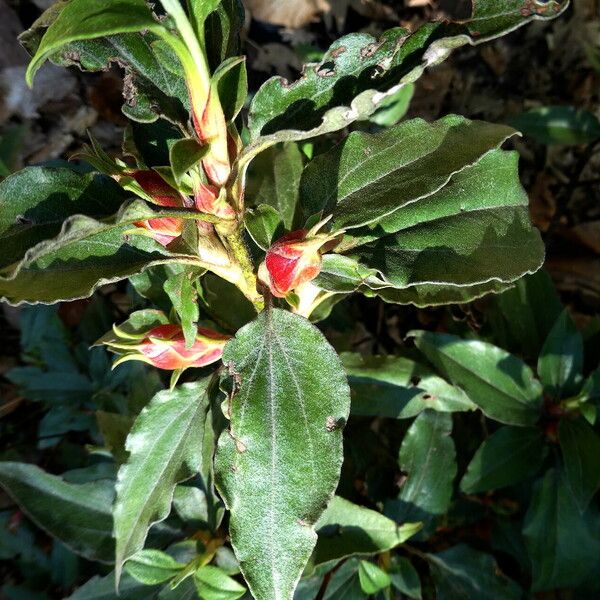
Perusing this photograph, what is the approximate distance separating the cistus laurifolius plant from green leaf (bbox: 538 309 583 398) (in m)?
0.43

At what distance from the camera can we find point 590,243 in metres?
2.05

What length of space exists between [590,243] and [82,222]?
5.98ft

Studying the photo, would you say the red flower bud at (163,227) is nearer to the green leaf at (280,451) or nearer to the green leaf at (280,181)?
the green leaf at (280,451)

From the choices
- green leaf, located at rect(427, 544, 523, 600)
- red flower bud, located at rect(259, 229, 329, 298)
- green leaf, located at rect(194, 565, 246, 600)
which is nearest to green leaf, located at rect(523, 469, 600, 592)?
green leaf, located at rect(427, 544, 523, 600)

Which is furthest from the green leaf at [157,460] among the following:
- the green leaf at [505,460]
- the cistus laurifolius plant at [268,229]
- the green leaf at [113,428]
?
the green leaf at [505,460]

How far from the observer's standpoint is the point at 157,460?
989mm

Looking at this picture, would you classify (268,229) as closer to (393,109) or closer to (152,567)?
(152,567)

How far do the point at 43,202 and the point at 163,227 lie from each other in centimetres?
17

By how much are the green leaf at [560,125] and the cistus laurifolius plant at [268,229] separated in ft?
2.71

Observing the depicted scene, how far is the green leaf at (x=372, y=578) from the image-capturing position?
1.17 m

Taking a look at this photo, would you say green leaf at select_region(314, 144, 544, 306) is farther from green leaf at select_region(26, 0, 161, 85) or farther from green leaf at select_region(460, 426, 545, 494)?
green leaf at select_region(460, 426, 545, 494)

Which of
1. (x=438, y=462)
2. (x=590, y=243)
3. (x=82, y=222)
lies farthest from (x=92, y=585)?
(x=590, y=243)

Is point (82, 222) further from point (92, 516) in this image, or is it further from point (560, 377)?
point (560, 377)

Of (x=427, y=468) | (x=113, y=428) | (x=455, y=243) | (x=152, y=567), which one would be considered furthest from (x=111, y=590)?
(x=455, y=243)
